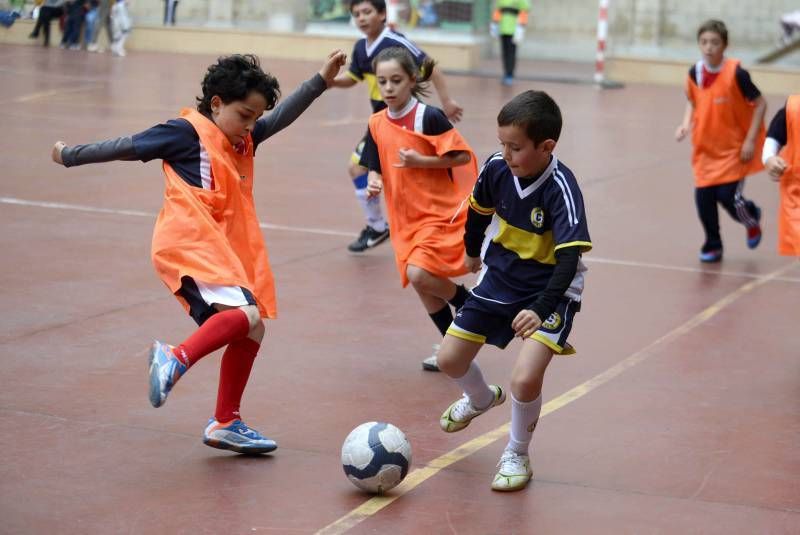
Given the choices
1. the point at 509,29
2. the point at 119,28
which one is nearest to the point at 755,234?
the point at 509,29

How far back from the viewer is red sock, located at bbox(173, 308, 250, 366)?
16.4 ft

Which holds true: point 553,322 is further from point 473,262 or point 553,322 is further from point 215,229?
point 215,229

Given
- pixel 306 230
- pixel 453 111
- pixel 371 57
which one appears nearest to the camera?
pixel 453 111

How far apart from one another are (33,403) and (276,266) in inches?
134

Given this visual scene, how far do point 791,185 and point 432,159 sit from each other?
90.7 inches

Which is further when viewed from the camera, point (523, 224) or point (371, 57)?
point (371, 57)

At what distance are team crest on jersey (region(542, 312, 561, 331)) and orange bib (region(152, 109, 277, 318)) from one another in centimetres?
114

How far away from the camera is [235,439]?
5293 mm

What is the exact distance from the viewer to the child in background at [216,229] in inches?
199

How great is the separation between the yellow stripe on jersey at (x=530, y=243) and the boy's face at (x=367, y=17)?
4.43 meters

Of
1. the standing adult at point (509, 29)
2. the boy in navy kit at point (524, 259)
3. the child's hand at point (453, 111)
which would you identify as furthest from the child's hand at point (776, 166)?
the standing adult at point (509, 29)

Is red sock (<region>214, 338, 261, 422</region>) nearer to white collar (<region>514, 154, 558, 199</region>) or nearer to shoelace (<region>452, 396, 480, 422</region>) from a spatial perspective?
shoelace (<region>452, 396, 480, 422</region>)

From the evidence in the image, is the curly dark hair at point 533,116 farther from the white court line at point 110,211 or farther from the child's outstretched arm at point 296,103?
the white court line at point 110,211

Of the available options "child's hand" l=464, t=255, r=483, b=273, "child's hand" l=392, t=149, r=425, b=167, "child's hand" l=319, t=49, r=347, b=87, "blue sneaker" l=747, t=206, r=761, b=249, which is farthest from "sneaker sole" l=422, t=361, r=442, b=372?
"blue sneaker" l=747, t=206, r=761, b=249
